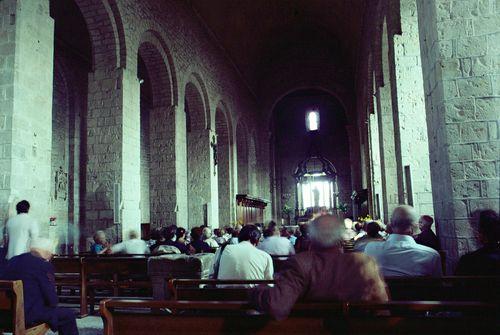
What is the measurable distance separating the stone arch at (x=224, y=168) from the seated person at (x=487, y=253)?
46.9 ft

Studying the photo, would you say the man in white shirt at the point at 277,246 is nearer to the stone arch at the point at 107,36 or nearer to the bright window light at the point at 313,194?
the stone arch at the point at 107,36

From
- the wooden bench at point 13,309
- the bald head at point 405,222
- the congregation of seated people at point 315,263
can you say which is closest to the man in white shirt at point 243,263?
the congregation of seated people at point 315,263

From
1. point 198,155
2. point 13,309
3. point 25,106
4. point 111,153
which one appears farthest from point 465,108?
point 198,155

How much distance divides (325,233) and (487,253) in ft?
5.12

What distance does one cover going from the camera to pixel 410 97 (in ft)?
26.0

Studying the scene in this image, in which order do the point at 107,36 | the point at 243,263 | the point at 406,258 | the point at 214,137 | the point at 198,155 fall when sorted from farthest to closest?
the point at 214,137
the point at 198,155
the point at 107,36
the point at 243,263
the point at 406,258

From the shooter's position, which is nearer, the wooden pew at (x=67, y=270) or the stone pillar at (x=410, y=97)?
the wooden pew at (x=67, y=270)

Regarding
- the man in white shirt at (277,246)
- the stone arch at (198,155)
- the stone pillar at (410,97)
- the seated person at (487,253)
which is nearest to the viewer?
the seated person at (487,253)

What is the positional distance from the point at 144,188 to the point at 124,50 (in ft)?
30.6

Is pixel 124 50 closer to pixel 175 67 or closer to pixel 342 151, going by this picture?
pixel 175 67

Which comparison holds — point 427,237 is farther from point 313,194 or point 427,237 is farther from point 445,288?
point 313,194

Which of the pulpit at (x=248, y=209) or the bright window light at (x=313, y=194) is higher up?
the bright window light at (x=313, y=194)

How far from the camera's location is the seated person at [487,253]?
9.37 ft

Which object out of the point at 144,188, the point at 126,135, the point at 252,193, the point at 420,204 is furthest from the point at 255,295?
the point at 252,193
